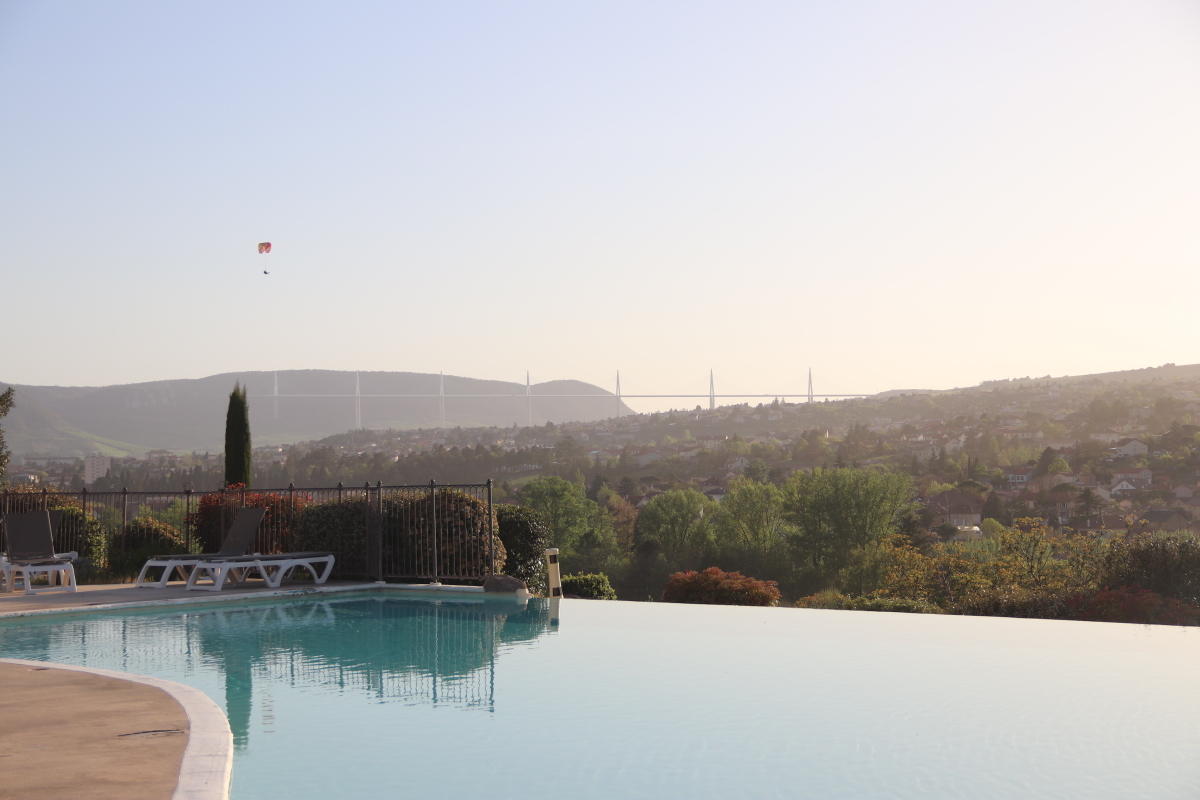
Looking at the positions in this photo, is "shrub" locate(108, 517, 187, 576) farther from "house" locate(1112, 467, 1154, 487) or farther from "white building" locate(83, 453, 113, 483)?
"house" locate(1112, 467, 1154, 487)

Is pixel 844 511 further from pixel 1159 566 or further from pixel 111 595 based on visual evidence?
pixel 111 595

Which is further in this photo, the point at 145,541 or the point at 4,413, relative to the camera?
the point at 4,413

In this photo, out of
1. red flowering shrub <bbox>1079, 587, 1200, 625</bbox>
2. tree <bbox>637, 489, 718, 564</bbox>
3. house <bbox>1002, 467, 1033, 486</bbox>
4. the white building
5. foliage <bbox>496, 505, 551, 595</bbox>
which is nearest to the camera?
red flowering shrub <bbox>1079, 587, 1200, 625</bbox>

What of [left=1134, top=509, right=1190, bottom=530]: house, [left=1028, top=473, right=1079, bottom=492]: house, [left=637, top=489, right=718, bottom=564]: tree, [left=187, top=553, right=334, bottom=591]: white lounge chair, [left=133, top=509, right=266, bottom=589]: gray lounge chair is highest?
[left=133, top=509, right=266, bottom=589]: gray lounge chair

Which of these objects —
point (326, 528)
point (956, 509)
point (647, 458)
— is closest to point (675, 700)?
point (326, 528)

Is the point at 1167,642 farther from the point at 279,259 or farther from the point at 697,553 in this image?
the point at 697,553

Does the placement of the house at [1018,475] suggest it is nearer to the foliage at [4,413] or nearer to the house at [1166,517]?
the house at [1166,517]

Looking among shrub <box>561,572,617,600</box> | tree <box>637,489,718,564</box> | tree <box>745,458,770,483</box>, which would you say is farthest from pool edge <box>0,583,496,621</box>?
tree <box>745,458,770,483</box>
